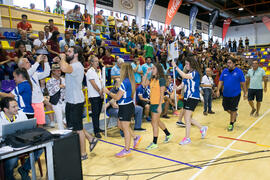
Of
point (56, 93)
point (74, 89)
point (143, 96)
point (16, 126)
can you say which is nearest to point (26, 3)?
point (56, 93)

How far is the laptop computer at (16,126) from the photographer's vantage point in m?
2.28

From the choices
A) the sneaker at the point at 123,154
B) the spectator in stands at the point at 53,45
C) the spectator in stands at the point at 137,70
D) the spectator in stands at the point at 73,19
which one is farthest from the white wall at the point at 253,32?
the sneaker at the point at 123,154

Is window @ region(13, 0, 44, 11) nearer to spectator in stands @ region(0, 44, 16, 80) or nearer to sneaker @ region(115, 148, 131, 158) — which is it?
spectator in stands @ region(0, 44, 16, 80)

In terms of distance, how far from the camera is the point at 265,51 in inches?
977

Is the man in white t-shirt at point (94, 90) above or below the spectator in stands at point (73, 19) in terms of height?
below

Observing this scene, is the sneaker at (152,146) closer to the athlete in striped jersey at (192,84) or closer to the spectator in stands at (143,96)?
the athlete in striped jersey at (192,84)

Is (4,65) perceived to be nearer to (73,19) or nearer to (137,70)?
(137,70)

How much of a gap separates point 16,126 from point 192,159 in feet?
9.20

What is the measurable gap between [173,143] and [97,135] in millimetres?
1799

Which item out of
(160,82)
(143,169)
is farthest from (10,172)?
(160,82)

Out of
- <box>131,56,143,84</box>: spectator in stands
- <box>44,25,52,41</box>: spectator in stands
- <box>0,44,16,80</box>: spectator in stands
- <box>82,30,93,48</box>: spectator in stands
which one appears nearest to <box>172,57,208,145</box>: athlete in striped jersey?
<box>131,56,143,84</box>: spectator in stands

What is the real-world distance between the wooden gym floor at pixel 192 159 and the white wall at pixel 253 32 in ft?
92.4

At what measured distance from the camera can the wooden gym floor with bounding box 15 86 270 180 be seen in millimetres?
3105

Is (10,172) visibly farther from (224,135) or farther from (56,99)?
(224,135)
